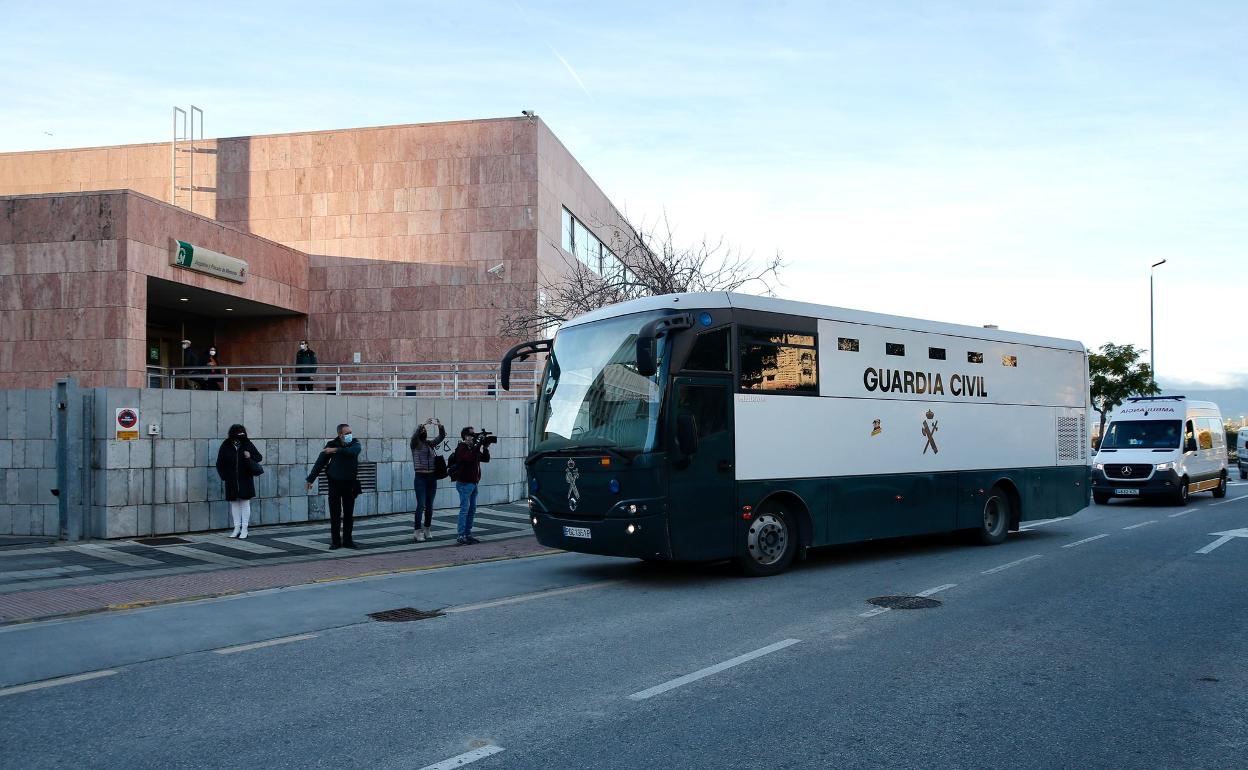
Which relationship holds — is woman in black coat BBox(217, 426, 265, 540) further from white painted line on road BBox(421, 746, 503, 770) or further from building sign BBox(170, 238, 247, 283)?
building sign BBox(170, 238, 247, 283)

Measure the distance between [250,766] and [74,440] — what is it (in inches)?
449

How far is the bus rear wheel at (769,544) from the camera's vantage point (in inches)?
418

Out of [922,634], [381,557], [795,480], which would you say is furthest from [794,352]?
[381,557]

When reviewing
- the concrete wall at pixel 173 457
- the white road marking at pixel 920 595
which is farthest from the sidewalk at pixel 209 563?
the white road marking at pixel 920 595

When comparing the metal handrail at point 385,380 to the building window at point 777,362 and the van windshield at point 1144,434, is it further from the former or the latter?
Result: the van windshield at point 1144,434

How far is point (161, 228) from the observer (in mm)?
26516

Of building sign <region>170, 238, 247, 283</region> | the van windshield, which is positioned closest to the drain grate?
the van windshield

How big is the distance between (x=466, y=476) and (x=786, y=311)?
6.09m

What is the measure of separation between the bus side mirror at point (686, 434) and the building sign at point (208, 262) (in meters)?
22.0

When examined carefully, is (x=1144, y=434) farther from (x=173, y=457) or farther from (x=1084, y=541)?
(x=173, y=457)

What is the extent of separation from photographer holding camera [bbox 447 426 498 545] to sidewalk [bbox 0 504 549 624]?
310 mm

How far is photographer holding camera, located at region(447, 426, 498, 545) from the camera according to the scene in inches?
576

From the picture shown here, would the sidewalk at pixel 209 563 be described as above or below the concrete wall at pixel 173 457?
below

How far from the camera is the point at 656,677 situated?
6.30 meters
